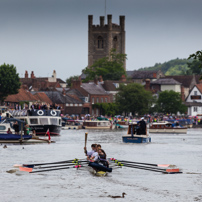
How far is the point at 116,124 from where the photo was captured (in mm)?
167375

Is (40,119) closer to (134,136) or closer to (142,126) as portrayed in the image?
(134,136)

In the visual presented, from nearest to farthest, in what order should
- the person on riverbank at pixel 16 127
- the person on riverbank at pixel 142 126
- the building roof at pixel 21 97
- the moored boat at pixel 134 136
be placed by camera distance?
the person on riverbank at pixel 142 126 < the moored boat at pixel 134 136 < the person on riverbank at pixel 16 127 < the building roof at pixel 21 97

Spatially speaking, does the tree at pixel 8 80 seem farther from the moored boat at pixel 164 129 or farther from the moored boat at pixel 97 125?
the moored boat at pixel 164 129

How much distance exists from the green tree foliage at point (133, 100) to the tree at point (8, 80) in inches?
1913

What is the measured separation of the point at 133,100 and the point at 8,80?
168 ft

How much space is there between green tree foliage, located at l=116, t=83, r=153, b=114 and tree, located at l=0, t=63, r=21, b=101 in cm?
4859

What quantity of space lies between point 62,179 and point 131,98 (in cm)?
14344

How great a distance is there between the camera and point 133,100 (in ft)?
609

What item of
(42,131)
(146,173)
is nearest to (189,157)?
(146,173)

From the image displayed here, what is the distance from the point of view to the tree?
143 m

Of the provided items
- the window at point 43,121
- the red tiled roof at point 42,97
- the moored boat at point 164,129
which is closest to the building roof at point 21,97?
the red tiled roof at point 42,97

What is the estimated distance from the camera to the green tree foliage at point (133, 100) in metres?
186

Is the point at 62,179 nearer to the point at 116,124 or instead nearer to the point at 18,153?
the point at 18,153

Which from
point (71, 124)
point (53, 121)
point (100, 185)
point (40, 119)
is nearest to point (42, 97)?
point (71, 124)
